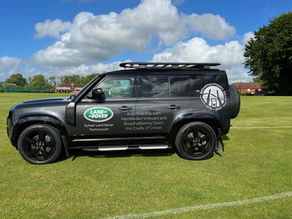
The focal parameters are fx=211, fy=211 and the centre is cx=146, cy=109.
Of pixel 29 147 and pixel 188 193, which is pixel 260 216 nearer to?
pixel 188 193

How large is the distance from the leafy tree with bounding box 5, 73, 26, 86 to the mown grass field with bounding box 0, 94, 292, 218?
160771 millimetres

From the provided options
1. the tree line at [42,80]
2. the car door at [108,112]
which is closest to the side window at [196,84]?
the car door at [108,112]

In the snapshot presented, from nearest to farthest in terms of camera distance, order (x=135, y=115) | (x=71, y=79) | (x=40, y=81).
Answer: (x=135, y=115), (x=40, y=81), (x=71, y=79)

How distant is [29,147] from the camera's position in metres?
4.20

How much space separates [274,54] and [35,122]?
50.1 meters

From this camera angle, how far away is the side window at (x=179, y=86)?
445 centimetres

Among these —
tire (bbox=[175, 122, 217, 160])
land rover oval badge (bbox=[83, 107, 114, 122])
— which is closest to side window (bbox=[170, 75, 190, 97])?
tire (bbox=[175, 122, 217, 160])

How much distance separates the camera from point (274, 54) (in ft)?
143

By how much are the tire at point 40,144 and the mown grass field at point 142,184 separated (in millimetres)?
182

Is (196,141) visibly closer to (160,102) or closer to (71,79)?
(160,102)

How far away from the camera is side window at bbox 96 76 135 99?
170 inches

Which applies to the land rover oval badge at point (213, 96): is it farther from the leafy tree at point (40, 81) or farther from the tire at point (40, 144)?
the leafy tree at point (40, 81)

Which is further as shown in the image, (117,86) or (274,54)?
(274,54)

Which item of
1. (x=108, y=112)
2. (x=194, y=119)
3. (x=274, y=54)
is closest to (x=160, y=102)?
(x=194, y=119)
